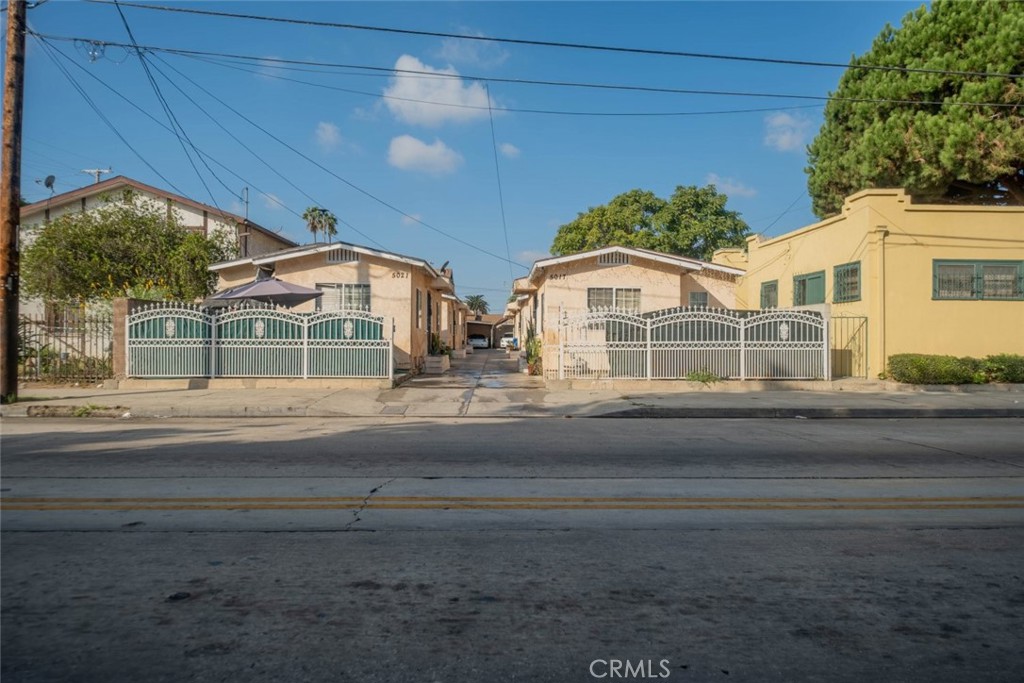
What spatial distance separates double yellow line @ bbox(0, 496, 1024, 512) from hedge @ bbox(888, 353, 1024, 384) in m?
12.8

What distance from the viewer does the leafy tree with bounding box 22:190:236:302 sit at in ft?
72.0

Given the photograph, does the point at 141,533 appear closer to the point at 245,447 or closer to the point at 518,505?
the point at 518,505

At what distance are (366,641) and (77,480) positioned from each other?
16.6ft

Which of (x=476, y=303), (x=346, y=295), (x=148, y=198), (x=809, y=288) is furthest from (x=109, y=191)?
(x=476, y=303)

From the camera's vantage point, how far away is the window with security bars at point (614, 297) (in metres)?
23.6

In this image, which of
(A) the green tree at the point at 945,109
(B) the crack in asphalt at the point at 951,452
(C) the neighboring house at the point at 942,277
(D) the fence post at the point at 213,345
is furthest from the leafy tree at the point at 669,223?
Answer: (B) the crack in asphalt at the point at 951,452

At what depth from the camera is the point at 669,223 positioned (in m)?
49.7

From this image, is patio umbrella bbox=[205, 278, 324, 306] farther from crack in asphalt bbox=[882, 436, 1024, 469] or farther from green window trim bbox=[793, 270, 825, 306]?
green window trim bbox=[793, 270, 825, 306]

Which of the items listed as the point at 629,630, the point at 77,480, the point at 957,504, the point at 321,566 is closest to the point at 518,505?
the point at 321,566

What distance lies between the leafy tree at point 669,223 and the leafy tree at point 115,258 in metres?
29.7

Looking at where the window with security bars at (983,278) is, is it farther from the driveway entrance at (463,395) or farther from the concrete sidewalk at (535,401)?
the driveway entrance at (463,395)

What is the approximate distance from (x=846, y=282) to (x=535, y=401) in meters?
11.3

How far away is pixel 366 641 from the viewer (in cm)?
337

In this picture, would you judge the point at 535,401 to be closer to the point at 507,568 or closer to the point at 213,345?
the point at 213,345
